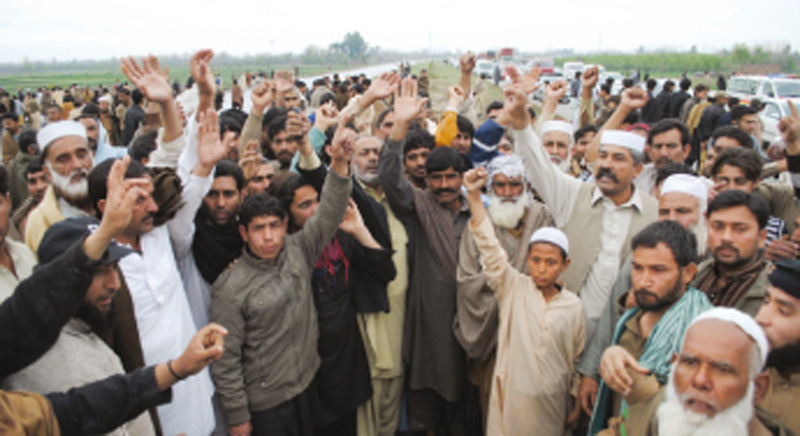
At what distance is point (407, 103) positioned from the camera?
338cm

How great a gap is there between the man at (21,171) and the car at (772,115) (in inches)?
586

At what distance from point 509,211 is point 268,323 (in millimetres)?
1616

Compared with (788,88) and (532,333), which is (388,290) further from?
(788,88)

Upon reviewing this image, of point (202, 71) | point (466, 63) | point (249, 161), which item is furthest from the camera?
point (466, 63)

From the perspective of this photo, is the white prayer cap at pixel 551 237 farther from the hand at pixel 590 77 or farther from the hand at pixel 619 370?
the hand at pixel 590 77

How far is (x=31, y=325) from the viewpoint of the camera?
158 centimetres

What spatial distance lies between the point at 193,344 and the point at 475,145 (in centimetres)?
328

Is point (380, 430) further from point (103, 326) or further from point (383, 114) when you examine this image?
point (383, 114)

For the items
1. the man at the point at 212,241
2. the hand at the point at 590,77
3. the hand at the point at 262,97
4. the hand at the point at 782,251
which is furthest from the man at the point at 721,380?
the hand at the point at 262,97

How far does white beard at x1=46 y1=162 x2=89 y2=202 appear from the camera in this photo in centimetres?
294

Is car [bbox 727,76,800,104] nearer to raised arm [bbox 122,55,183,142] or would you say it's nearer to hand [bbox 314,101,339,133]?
hand [bbox 314,101,339,133]

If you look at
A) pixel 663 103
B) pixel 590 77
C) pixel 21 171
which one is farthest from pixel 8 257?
pixel 663 103

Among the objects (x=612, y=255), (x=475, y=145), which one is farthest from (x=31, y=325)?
(x=475, y=145)

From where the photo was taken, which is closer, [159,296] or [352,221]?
[159,296]
